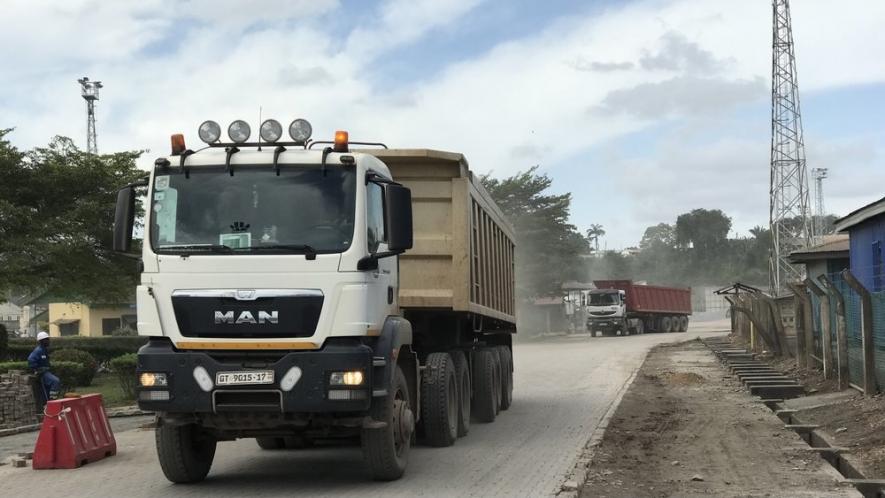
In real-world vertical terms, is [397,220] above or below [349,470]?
above

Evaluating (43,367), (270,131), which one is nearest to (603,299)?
(43,367)

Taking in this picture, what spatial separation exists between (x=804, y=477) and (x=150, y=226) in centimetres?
634

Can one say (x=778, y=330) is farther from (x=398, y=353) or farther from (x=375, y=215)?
(x=375, y=215)

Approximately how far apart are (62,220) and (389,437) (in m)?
20.1

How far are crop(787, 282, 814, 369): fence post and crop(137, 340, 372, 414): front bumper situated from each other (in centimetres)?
1379

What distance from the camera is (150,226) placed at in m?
8.77

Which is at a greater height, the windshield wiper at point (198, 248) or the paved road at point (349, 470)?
the windshield wiper at point (198, 248)

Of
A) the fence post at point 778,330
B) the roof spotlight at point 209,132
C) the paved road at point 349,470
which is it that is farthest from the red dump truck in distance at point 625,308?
the roof spotlight at point 209,132

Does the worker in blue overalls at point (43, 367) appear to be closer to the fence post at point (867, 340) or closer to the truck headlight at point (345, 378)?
the truck headlight at point (345, 378)

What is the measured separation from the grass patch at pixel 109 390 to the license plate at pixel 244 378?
35.5 feet

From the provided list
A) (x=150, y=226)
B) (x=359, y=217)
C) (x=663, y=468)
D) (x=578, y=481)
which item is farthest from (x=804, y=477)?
(x=150, y=226)

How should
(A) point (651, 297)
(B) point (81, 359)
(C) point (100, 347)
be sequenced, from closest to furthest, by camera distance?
(B) point (81, 359) < (C) point (100, 347) < (A) point (651, 297)

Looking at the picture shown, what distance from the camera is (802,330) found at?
20.5 metres

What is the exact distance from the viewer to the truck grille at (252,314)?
27.4 feet
